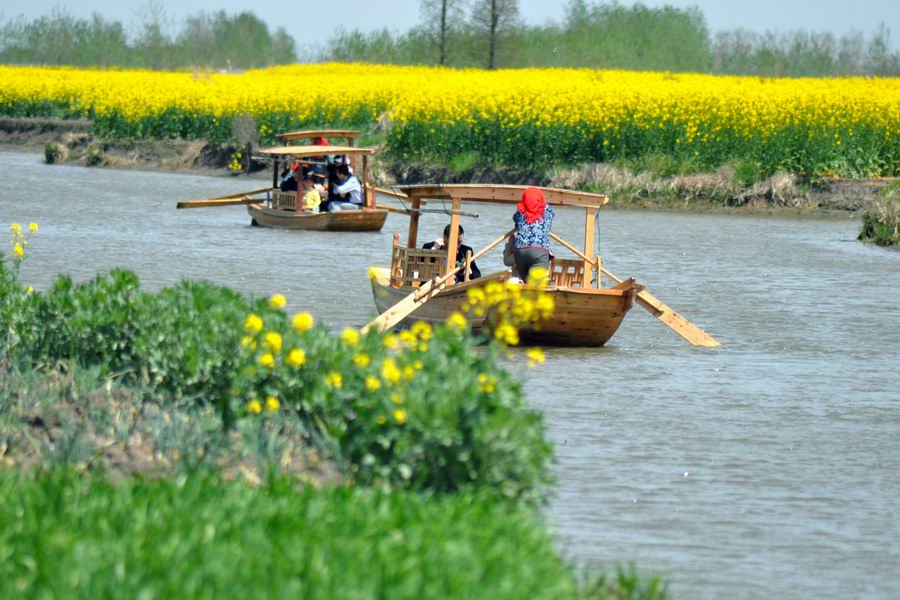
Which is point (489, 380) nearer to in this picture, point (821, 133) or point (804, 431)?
point (804, 431)

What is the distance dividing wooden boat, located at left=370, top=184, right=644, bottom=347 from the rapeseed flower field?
67.0 ft

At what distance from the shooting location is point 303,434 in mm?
8688

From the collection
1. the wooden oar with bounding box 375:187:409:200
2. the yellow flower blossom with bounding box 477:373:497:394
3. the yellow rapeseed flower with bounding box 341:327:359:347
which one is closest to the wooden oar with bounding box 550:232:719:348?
the wooden oar with bounding box 375:187:409:200

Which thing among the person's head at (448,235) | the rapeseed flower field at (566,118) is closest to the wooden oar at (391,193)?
the person's head at (448,235)

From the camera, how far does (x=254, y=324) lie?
8.87 meters

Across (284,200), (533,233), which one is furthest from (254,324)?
(284,200)

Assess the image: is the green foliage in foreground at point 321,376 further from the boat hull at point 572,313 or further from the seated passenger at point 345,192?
the seated passenger at point 345,192

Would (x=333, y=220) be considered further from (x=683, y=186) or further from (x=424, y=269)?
(x=424, y=269)

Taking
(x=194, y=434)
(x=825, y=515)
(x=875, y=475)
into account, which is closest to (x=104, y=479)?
(x=194, y=434)

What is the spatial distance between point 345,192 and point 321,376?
2213 cm

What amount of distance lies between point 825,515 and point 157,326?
4049mm

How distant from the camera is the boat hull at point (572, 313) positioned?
52.4 ft

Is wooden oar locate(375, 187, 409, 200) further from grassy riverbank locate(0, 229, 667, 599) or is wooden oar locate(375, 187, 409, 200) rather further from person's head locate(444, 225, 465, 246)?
grassy riverbank locate(0, 229, 667, 599)

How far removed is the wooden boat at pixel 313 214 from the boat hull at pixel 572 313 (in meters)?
12.7
